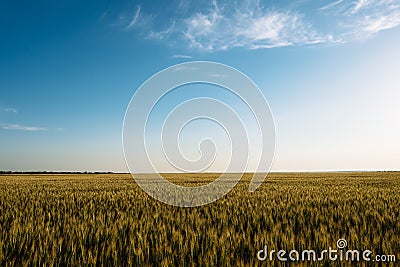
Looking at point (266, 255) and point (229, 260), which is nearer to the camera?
point (229, 260)

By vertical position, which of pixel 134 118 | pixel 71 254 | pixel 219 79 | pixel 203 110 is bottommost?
pixel 71 254

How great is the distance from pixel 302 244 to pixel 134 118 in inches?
396

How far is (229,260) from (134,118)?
10.3 meters

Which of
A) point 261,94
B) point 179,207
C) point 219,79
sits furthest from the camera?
point 219,79

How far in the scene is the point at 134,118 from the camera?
1312cm

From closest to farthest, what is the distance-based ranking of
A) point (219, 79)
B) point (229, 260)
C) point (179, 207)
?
point (229, 260), point (179, 207), point (219, 79)

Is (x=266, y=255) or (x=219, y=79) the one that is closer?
(x=266, y=255)

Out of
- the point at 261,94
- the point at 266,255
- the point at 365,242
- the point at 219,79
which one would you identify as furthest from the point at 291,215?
the point at 219,79

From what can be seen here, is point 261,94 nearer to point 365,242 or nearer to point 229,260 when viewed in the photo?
point 365,242

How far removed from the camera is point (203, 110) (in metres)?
16.9

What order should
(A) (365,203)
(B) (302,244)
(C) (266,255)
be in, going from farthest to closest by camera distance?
(A) (365,203)
(B) (302,244)
(C) (266,255)

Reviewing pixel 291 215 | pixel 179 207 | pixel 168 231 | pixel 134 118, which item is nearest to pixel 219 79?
pixel 134 118

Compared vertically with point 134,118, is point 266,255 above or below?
below

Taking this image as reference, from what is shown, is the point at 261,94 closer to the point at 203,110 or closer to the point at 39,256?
the point at 203,110
